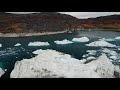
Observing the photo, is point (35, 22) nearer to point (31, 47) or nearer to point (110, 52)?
point (31, 47)

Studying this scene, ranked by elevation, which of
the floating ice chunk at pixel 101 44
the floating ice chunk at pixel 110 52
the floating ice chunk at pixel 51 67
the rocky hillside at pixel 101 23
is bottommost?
the floating ice chunk at pixel 51 67

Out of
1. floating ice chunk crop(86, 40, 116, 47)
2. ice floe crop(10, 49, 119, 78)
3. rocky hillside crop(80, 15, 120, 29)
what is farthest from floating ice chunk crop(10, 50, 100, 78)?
rocky hillside crop(80, 15, 120, 29)

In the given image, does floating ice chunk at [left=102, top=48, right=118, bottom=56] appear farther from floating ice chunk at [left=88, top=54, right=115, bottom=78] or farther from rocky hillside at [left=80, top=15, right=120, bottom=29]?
rocky hillside at [left=80, top=15, right=120, bottom=29]

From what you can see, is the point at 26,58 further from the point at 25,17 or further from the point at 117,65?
the point at 117,65

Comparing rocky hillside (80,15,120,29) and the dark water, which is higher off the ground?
rocky hillside (80,15,120,29)

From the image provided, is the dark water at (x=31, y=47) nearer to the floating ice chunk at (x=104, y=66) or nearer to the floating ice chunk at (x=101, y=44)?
the floating ice chunk at (x=101, y=44)

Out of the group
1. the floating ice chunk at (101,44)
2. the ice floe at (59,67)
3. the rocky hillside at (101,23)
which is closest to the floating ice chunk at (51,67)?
the ice floe at (59,67)
